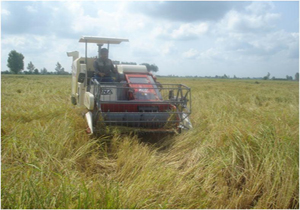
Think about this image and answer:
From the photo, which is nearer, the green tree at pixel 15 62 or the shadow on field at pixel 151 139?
the shadow on field at pixel 151 139

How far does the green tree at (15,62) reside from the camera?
7394cm

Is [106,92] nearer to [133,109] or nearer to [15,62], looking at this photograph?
[133,109]

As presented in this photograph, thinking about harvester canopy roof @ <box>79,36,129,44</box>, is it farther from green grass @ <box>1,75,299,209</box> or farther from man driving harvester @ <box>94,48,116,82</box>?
green grass @ <box>1,75,299,209</box>

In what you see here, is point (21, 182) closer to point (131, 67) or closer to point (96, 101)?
point (96, 101)

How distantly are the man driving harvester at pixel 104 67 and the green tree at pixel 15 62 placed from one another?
7449 cm

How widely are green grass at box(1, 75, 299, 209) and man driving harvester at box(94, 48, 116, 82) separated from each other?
59.6 inches

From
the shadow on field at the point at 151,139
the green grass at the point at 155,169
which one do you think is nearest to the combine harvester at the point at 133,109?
the shadow on field at the point at 151,139

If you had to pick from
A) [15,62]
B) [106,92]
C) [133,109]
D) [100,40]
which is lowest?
[133,109]

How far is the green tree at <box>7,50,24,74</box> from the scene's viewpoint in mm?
73938

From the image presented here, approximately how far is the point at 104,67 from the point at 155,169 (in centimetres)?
388

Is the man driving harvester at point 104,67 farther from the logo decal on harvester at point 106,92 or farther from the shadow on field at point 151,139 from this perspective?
the shadow on field at point 151,139

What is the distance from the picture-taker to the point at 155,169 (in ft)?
12.5

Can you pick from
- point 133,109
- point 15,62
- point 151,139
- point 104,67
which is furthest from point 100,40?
point 15,62

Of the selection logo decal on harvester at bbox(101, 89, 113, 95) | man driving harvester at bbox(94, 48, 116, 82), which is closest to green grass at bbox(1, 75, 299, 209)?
logo decal on harvester at bbox(101, 89, 113, 95)
